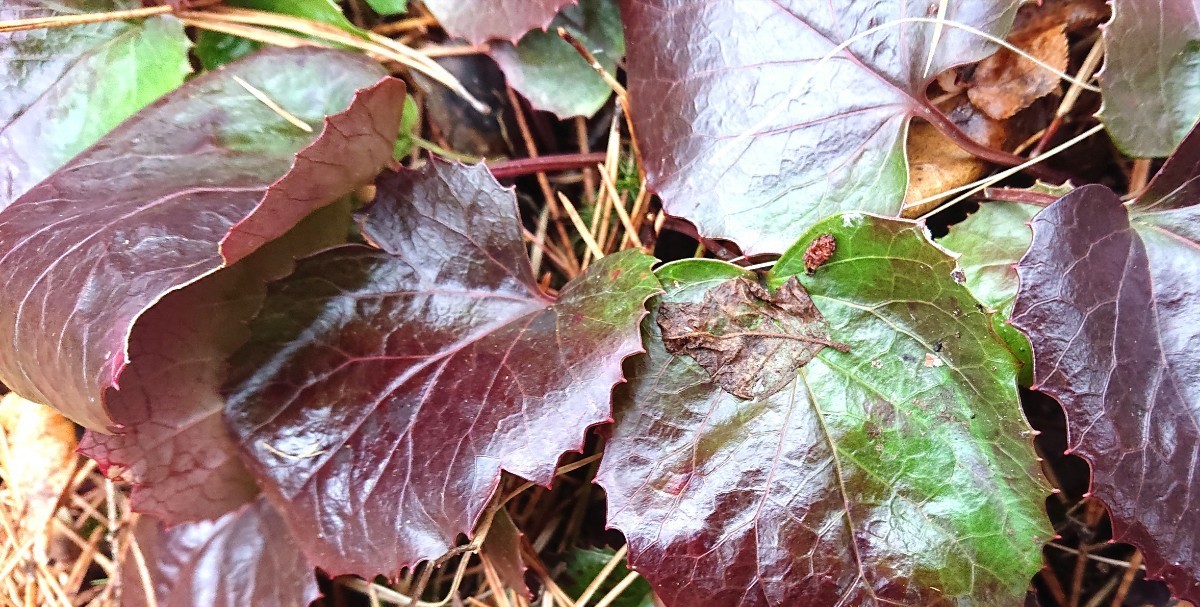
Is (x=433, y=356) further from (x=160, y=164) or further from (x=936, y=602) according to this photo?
(x=936, y=602)

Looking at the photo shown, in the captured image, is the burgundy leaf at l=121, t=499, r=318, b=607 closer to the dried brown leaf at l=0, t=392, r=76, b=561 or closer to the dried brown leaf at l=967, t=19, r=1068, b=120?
the dried brown leaf at l=0, t=392, r=76, b=561

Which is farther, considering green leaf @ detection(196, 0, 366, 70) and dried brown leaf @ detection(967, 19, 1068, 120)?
green leaf @ detection(196, 0, 366, 70)

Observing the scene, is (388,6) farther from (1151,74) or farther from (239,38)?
(1151,74)

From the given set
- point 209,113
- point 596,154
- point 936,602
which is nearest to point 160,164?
point 209,113

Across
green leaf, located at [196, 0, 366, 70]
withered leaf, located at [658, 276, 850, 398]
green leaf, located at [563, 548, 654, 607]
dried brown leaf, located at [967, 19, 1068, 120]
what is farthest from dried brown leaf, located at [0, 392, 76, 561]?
dried brown leaf, located at [967, 19, 1068, 120]

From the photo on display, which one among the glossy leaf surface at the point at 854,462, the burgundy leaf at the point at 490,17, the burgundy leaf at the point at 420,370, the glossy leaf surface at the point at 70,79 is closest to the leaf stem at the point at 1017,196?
the glossy leaf surface at the point at 854,462

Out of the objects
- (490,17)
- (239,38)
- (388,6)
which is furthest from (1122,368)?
(239,38)
